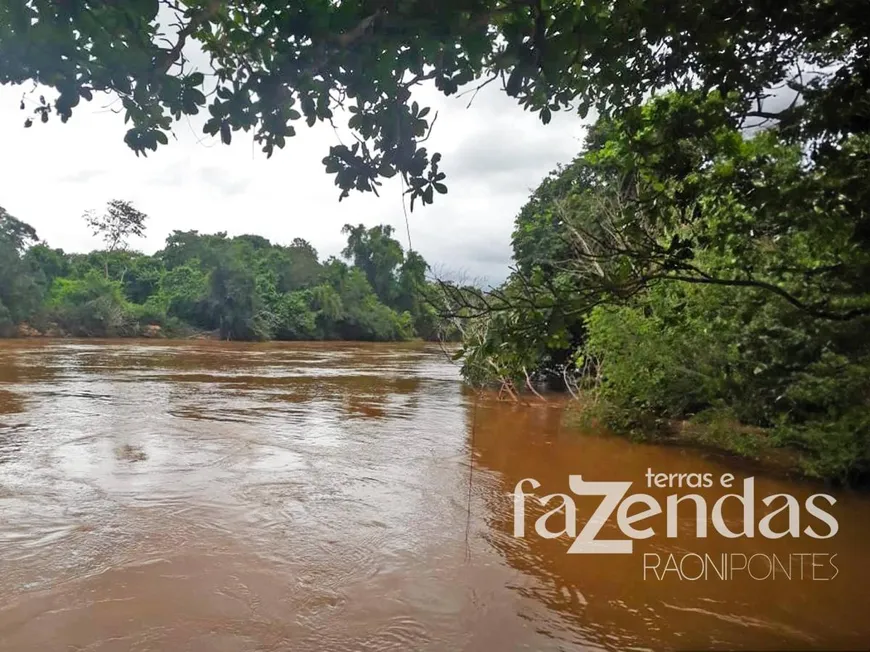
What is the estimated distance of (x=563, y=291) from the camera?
3.02 meters

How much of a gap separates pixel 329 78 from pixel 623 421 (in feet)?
26.6

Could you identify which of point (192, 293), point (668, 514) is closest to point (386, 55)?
point (668, 514)

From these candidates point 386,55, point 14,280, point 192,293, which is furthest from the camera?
point 192,293

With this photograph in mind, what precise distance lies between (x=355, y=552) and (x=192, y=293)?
128 feet

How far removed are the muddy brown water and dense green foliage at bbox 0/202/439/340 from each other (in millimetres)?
23408

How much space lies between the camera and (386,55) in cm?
229

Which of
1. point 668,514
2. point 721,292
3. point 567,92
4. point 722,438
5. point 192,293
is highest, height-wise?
point 192,293

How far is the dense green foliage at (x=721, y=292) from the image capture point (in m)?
3.01

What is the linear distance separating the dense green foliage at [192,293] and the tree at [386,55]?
28548 millimetres

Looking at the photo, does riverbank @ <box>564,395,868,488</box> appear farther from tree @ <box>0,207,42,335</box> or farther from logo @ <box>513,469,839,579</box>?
tree @ <box>0,207,42,335</box>

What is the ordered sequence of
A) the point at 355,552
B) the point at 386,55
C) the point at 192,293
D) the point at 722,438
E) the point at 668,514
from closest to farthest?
the point at 386,55 → the point at 355,552 → the point at 668,514 → the point at 722,438 → the point at 192,293

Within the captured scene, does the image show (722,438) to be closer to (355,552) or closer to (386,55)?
(355,552)

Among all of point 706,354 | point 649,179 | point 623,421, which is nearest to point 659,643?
point 649,179

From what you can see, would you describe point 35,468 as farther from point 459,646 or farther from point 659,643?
point 659,643
